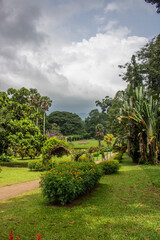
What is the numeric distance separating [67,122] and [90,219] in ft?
227

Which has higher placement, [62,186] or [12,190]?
[62,186]

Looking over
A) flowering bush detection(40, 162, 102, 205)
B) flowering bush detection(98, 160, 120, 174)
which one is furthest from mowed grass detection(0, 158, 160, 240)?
flowering bush detection(98, 160, 120, 174)

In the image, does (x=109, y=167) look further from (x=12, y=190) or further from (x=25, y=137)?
(x=25, y=137)

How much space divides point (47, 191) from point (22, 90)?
2034 centimetres

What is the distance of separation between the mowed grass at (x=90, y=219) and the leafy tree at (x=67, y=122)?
215 feet

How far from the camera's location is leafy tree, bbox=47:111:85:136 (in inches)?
2842

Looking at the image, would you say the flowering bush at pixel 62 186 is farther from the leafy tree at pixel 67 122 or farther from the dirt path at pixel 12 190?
the leafy tree at pixel 67 122

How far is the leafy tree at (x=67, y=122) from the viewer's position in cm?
7219

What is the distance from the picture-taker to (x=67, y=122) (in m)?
73.6

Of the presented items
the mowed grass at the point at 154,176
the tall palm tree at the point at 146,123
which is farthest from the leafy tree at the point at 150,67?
the mowed grass at the point at 154,176

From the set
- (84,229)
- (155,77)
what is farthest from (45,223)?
(155,77)

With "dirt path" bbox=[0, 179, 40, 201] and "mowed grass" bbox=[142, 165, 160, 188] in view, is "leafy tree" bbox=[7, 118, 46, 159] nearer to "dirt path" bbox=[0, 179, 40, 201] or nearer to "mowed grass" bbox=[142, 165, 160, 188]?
"dirt path" bbox=[0, 179, 40, 201]

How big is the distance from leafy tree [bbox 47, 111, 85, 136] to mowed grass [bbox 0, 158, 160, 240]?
65520 millimetres

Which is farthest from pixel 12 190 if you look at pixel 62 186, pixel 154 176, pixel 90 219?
pixel 154 176
